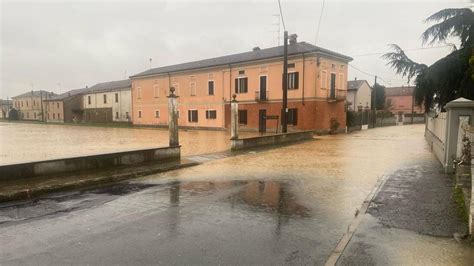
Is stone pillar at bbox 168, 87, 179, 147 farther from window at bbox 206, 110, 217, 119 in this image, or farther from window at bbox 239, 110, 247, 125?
window at bbox 206, 110, 217, 119

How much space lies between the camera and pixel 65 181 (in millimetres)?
8242

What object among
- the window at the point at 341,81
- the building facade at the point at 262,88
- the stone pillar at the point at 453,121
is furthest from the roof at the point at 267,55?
the stone pillar at the point at 453,121

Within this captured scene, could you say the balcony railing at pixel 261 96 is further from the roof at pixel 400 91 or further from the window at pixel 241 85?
the roof at pixel 400 91

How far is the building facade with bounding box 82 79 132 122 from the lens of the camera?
168 feet

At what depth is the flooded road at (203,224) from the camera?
4.13 meters

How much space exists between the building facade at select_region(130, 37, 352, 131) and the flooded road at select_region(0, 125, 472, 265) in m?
16.3

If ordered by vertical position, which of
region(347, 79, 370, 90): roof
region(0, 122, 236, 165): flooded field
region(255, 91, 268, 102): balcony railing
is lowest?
region(0, 122, 236, 165): flooded field

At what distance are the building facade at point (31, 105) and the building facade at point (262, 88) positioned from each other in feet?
162

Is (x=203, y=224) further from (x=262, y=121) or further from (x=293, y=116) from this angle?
(x=262, y=121)

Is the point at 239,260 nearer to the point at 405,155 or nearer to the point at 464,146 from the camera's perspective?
the point at 464,146

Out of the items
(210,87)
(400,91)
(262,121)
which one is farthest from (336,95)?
(400,91)

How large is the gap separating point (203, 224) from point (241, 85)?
92.6 feet

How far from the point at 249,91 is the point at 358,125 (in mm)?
12547

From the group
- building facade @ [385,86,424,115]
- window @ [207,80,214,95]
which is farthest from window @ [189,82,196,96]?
building facade @ [385,86,424,115]
